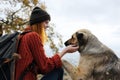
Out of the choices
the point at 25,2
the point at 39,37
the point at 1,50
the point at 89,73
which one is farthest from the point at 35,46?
the point at 25,2

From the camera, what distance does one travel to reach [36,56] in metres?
5.71

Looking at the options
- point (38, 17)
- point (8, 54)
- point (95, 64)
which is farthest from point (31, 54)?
point (95, 64)

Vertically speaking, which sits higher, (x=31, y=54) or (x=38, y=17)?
(x=38, y=17)

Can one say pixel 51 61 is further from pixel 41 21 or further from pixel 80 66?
pixel 80 66

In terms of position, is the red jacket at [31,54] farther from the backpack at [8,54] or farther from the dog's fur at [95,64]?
the dog's fur at [95,64]

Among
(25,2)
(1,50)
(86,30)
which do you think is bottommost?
(25,2)

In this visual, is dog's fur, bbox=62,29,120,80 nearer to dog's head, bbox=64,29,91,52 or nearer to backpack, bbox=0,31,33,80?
dog's head, bbox=64,29,91,52

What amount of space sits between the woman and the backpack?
0.12 m

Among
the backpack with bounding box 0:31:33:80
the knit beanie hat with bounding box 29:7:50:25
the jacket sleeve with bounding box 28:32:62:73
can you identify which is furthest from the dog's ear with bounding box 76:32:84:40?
the backpack with bounding box 0:31:33:80

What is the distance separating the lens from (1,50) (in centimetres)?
549

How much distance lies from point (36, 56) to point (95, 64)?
2020 mm

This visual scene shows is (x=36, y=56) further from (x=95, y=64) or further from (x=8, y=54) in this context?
(x=95, y=64)

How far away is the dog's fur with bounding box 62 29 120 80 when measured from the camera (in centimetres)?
728

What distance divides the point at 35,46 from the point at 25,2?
30818 mm
